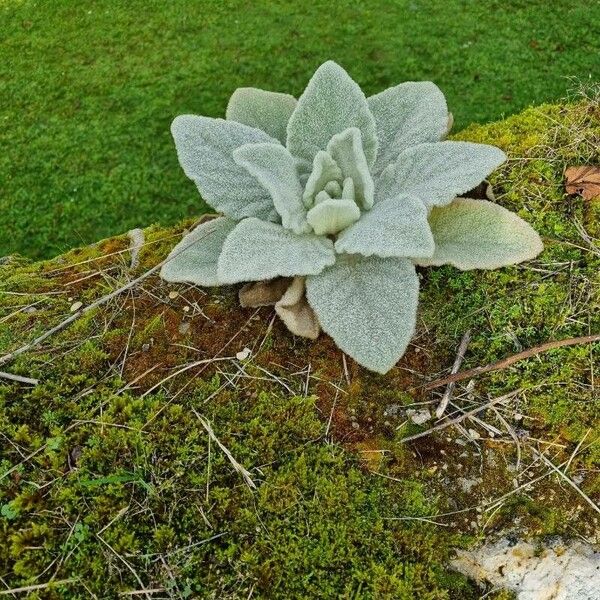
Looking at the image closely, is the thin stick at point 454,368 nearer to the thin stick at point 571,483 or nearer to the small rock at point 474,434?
the small rock at point 474,434

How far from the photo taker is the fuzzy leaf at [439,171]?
140 cm

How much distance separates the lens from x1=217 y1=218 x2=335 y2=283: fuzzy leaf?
132cm

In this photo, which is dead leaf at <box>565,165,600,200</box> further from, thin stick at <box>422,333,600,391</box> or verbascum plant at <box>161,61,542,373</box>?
thin stick at <box>422,333,600,391</box>

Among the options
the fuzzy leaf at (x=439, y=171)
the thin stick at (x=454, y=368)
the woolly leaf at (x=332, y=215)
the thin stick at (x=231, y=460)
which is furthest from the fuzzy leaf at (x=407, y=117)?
the thin stick at (x=231, y=460)

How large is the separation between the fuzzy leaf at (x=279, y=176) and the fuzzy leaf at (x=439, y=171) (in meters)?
0.20

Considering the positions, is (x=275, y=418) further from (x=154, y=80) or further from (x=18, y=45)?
(x=18, y=45)

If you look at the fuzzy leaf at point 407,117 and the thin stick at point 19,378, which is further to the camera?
the fuzzy leaf at point 407,117

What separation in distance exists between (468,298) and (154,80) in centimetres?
182

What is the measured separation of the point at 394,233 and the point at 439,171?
0.24m

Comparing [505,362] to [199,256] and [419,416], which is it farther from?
[199,256]

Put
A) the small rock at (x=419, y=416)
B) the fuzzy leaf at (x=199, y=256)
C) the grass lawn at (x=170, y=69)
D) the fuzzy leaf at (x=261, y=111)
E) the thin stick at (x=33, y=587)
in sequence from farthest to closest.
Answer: the grass lawn at (x=170, y=69)
the fuzzy leaf at (x=261, y=111)
the fuzzy leaf at (x=199, y=256)
the small rock at (x=419, y=416)
the thin stick at (x=33, y=587)

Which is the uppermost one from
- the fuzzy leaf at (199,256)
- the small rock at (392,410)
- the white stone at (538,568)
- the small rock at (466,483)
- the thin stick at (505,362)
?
the fuzzy leaf at (199,256)

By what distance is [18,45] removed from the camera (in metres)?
2.87

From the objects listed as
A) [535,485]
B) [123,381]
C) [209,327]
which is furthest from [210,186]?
[535,485]
